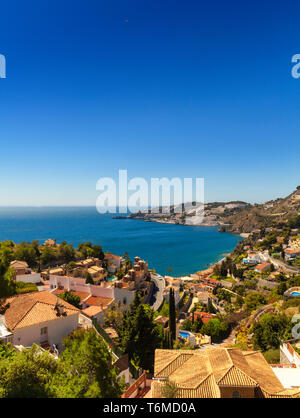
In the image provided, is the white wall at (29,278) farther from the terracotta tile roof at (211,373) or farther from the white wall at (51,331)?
the terracotta tile roof at (211,373)

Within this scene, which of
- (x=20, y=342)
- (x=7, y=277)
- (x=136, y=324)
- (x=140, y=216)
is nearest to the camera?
(x=7, y=277)

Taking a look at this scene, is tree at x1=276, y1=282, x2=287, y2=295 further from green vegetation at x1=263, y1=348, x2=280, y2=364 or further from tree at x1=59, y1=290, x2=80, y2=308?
tree at x1=59, y1=290, x2=80, y2=308

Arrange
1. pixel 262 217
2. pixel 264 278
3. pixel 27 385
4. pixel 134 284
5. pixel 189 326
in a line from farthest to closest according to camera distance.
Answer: pixel 262 217, pixel 264 278, pixel 134 284, pixel 189 326, pixel 27 385

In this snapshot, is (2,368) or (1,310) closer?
(2,368)

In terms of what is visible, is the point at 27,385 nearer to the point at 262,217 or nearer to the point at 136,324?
the point at 136,324

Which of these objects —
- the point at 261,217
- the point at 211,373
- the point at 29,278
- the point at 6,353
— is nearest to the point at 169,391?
the point at 211,373

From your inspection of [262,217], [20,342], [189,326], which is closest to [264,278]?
[189,326]

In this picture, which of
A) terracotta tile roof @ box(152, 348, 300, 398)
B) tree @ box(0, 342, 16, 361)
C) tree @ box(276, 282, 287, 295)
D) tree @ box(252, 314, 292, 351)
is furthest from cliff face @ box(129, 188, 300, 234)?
tree @ box(0, 342, 16, 361)
